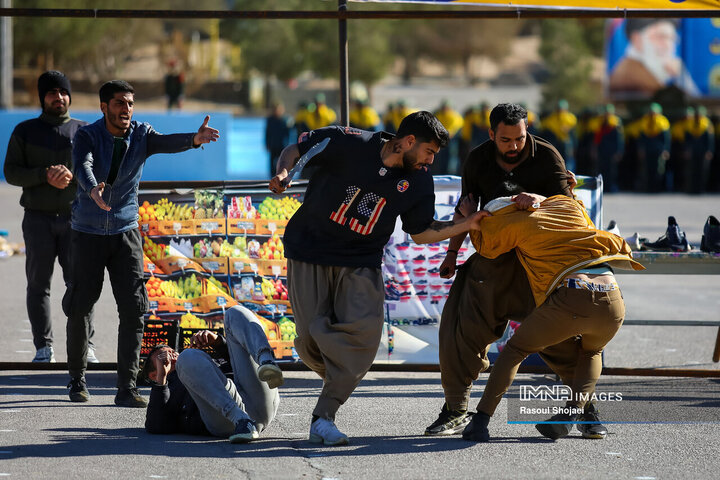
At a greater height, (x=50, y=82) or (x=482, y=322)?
(x=50, y=82)

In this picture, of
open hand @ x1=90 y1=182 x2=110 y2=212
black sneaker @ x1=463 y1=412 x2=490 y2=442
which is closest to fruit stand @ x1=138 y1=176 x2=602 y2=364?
open hand @ x1=90 y1=182 x2=110 y2=212

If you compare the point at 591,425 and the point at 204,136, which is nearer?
the point at 591,425

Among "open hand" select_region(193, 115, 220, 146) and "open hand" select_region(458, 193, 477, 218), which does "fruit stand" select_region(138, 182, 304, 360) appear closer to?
"open hand" select_region(193, 115, 220, 146)

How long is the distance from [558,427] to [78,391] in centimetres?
285

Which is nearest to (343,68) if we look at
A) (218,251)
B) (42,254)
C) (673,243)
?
(218,251)

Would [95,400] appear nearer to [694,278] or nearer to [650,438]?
[650,438]

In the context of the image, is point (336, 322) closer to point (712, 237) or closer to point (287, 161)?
point (287, 161)

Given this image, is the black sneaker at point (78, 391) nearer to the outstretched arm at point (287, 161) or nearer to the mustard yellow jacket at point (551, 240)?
the outstretched arm at point (287, 161)

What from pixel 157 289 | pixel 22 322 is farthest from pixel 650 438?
pixel 22 322

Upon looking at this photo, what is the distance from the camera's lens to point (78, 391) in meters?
6.16

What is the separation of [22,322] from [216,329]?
268 centimetres

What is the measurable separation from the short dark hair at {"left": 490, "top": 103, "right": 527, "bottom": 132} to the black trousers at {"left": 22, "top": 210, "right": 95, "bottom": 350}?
3211 millimetres

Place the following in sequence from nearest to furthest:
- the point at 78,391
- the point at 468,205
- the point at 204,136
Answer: the point at 468,205 < the point at 204,136 < the point at 78,391

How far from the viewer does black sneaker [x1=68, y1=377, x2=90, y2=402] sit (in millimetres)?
6145
